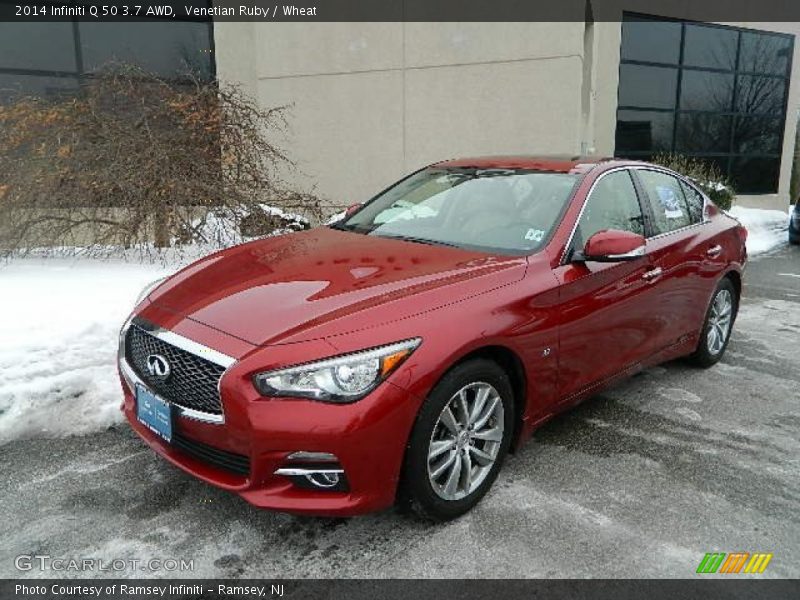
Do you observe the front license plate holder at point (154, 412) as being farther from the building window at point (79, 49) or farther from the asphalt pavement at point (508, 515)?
the building window at point (79, 49)

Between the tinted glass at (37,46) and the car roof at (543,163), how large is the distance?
922 cm

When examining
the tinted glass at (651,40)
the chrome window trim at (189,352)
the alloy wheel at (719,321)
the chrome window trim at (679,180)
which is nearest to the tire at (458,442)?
the chrome window trim at (189,352)

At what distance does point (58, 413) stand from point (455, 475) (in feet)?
7.78

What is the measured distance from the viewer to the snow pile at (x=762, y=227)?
1201 centimetres

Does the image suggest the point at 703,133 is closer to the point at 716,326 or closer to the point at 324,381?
the point at 716,326

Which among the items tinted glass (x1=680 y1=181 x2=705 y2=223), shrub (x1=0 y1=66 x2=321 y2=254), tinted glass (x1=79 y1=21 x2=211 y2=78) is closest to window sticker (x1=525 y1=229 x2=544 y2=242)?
tinted glass (x1=680 y1=181 x2=705 y2=223)

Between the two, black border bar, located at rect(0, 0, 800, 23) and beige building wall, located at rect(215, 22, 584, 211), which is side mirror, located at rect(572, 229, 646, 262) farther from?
black border bar, located at rect(0, 0, 800, 23)

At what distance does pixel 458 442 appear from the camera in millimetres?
2727

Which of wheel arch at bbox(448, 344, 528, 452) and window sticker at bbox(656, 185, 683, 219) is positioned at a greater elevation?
window sticker at bbox(656, 185, 683, 219)

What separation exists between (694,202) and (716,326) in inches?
38.0

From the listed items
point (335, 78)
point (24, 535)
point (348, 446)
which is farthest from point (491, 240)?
point (335, 78)

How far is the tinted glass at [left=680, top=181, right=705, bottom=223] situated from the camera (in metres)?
4.51

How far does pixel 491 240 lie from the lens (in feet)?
10.9

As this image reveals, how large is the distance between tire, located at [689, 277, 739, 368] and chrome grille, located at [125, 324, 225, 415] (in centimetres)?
359
